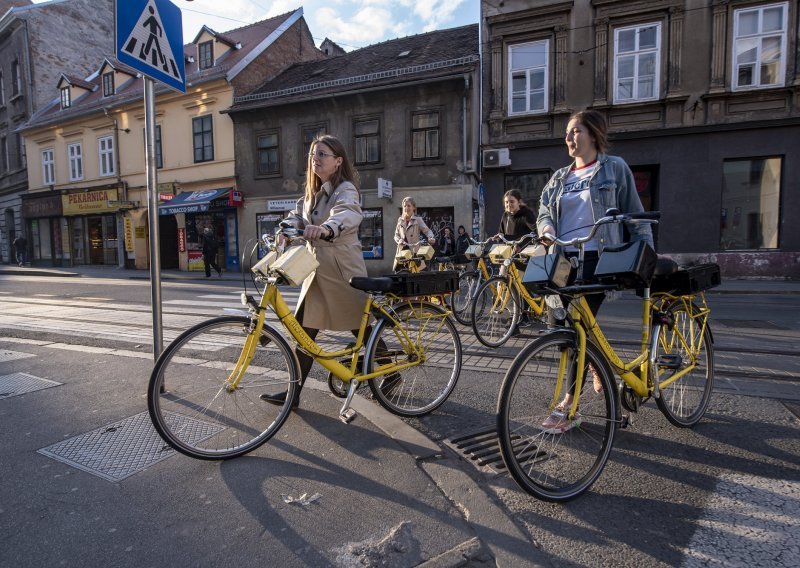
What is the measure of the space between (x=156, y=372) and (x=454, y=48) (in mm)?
18924

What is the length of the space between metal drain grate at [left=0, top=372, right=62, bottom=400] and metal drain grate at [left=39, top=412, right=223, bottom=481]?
1.34m

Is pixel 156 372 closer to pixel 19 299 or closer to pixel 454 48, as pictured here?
pixel 19 299

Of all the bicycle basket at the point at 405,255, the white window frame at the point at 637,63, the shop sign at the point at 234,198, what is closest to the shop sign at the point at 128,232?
the shop sign at the point at 234,198

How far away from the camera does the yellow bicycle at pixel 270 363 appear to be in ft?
8.45

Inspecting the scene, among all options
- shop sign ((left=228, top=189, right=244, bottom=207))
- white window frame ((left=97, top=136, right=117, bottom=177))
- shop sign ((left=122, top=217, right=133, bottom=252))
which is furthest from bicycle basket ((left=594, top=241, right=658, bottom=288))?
white window frame ((left=97, top=136, right=117, bottom=177))

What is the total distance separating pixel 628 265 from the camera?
2.32 meters

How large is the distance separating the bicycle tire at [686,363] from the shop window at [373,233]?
15.6m

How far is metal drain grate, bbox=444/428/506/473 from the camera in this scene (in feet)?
8.26

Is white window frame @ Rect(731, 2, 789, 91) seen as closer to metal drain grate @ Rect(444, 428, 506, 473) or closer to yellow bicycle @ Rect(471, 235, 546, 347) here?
yellow bicycle @ Rect(471, 235, 546, 347)

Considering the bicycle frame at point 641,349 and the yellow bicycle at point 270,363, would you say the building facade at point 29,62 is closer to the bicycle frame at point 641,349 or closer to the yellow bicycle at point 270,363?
the yellow bicycle at point 270,363

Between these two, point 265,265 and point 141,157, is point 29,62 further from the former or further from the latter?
point 265,265

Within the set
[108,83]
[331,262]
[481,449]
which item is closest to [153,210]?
[331,262]

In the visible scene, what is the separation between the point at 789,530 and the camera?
1.91 metres

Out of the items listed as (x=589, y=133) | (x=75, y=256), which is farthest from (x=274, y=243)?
(x=75, y=256)
